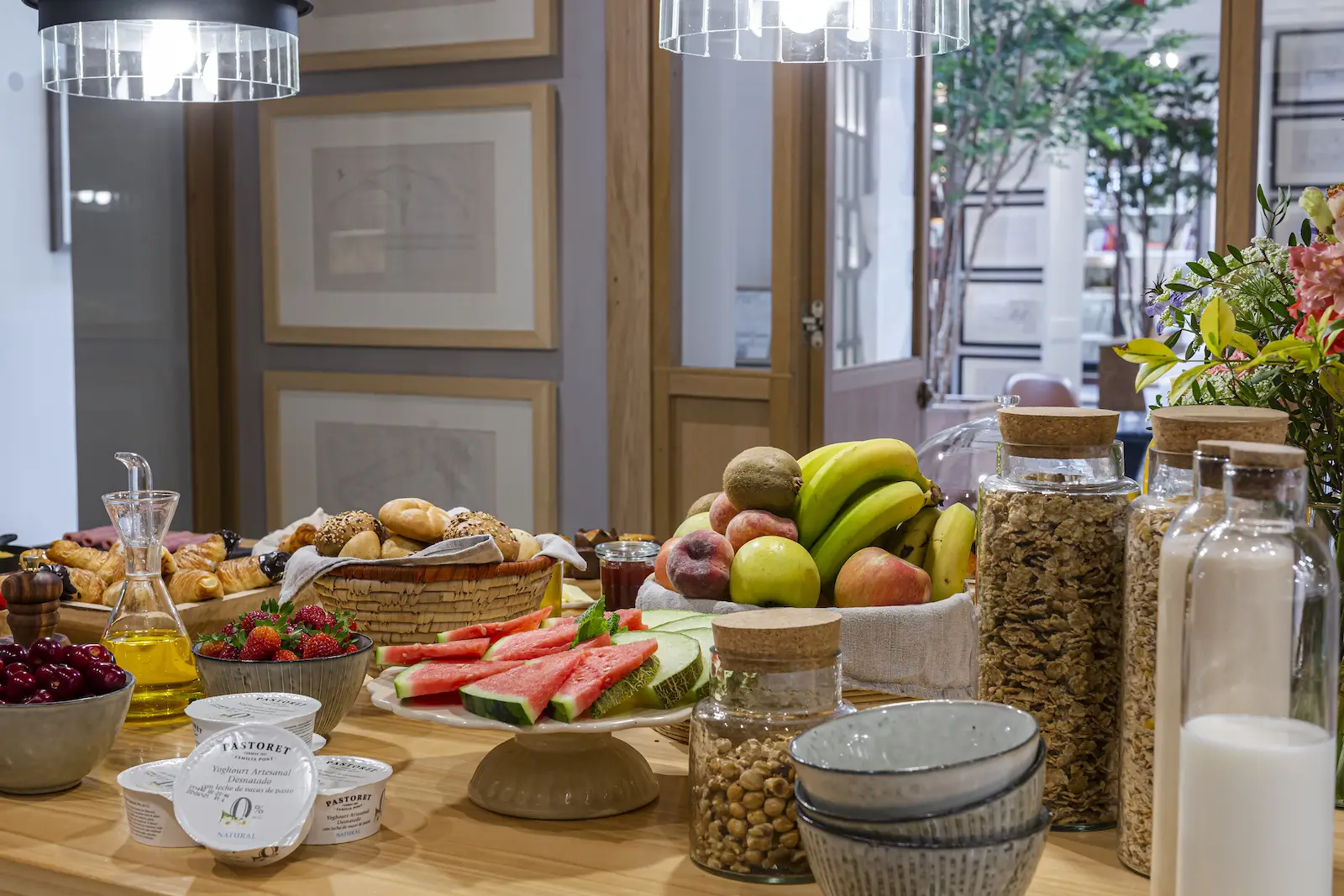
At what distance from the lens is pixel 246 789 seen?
0.92m

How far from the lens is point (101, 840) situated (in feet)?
3.16

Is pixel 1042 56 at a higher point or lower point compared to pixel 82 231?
higher

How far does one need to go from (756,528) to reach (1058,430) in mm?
388

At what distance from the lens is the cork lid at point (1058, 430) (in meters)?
0.91

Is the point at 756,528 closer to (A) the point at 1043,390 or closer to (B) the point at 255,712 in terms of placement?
(B) the point at 255,712

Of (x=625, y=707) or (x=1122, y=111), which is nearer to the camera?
(x=625, y=707)

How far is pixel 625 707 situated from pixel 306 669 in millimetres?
306

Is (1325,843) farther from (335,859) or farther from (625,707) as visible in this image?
(335,859)

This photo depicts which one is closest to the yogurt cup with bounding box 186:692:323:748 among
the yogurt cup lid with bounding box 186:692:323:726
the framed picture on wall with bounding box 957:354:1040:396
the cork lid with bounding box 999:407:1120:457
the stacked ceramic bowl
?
the yogurt cup lid with bounding box 186:692:323:726

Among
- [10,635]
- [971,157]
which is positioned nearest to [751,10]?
[10,635]

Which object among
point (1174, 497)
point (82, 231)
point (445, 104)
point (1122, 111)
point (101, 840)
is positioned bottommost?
point (101, 840)

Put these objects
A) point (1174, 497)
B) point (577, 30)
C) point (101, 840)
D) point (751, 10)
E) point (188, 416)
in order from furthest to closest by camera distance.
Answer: point (188, 416) → point (577, 30) → point (751, 10) → point (101, 840) → point (1174, 497)

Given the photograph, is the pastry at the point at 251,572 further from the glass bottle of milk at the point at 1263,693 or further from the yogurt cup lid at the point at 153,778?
the glass bottle of milk at the point at 1263,693

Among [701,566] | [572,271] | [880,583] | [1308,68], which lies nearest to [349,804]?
[701,566]
